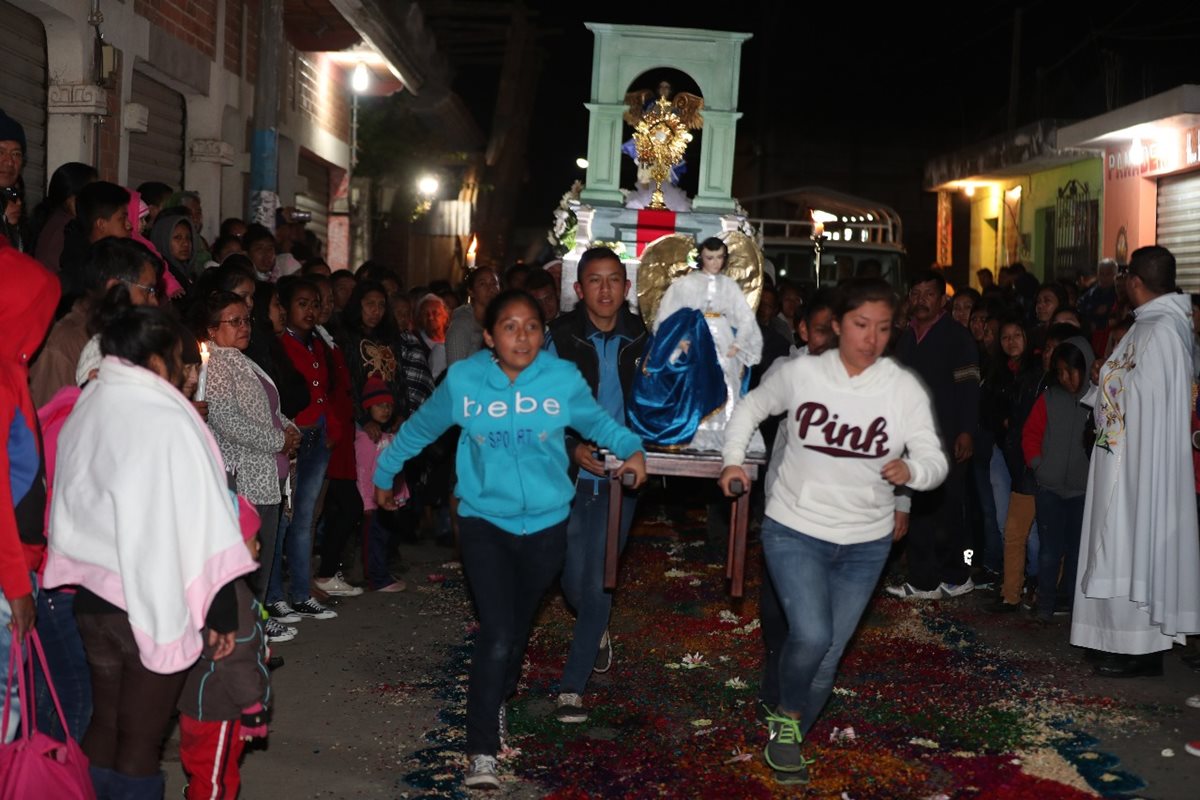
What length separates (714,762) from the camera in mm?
6227

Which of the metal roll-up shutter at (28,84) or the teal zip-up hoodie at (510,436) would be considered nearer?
the teal zip-up hoodie at (510,436)

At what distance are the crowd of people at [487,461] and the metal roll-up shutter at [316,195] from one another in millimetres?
8783

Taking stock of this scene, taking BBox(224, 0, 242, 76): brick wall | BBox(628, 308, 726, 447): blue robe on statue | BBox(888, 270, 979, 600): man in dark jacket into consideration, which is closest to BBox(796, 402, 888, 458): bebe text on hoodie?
BBox(628, 308, 726, 447): blue robe on statue

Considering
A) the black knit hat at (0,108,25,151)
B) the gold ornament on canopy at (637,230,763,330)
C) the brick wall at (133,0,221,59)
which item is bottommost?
the gold ornament on canopy at (637,230,763,330)

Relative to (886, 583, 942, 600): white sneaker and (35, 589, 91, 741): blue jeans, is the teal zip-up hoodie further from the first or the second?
(886, 583, 942, 600): white sneaker

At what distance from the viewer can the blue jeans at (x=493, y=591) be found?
584 cm

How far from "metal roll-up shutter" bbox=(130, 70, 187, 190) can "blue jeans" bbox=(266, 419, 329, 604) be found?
4.92m

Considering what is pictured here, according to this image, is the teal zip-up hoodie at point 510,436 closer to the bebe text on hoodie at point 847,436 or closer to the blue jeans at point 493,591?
the blue jeans at point 493,591

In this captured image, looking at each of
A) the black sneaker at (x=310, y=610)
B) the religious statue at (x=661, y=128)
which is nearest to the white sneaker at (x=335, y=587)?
the black sneaker at (x=310, y=610)

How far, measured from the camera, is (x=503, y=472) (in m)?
5.84

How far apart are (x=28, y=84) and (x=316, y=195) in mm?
10948

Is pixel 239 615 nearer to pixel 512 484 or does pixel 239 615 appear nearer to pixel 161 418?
pixel 161 418

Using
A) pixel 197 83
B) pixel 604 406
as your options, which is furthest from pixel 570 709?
pixel 197 83

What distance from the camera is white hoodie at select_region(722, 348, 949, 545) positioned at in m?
5.82
